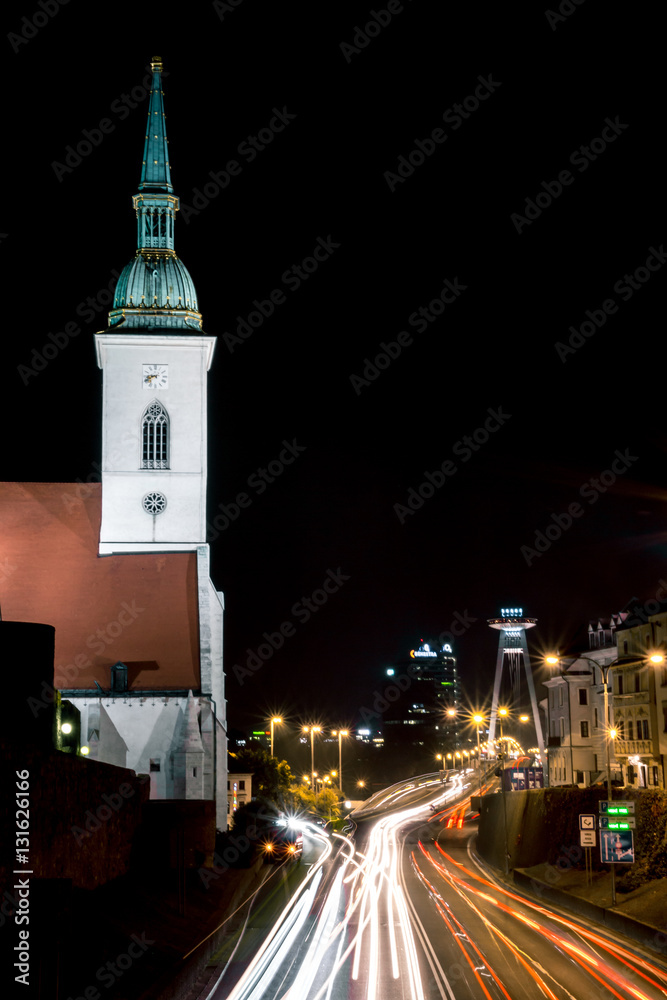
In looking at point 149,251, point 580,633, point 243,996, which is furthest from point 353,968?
point 580,633

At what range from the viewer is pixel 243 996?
21.4 m

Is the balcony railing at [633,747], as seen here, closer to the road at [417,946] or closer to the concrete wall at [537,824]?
the concrete wall at [537,824]

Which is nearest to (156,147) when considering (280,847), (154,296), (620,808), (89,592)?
(154,296)

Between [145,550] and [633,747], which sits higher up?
[145,550]

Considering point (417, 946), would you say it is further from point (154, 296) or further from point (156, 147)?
point (156, 147)

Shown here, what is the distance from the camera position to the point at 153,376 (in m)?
54.0

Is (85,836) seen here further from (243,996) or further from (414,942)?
(414,942)

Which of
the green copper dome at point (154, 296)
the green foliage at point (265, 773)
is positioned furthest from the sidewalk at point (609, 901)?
the green foliage at point (265, 773)

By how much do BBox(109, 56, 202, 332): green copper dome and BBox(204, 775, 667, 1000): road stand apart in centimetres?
2635

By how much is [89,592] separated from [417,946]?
2688cm

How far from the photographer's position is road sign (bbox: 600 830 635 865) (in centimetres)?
3092

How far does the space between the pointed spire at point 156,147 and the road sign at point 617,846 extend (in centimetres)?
3830

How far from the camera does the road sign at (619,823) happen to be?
31.2 metres

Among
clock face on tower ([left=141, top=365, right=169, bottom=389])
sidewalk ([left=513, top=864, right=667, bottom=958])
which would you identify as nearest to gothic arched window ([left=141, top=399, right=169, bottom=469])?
clock face on tower ([left=141, top=365, right=169, bottom=389])
